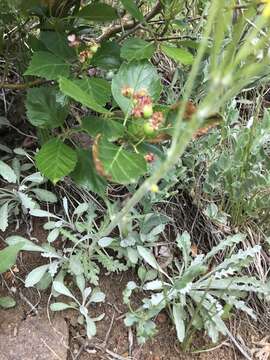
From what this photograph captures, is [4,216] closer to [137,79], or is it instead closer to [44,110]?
[44,110]

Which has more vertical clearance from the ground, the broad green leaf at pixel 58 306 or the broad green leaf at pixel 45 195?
the broad green leaf at pixel 45 195

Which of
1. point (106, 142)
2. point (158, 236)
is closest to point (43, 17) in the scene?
point (106, 142)

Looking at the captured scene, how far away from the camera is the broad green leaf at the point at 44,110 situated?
4.11 ft

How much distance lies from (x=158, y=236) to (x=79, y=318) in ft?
1.02

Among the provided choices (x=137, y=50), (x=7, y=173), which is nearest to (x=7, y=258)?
(x=7, y=173)

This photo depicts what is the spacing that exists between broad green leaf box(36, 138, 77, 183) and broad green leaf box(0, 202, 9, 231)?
0.86 ft

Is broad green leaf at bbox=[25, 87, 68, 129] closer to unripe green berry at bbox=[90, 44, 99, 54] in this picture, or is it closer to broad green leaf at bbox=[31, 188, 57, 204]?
A: unripe green berry at bbox=[90, 44, 99, 54]

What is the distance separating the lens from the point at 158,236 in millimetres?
1504

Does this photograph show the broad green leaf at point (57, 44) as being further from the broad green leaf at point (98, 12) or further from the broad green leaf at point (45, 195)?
the broad green leaf at point (45, 195)

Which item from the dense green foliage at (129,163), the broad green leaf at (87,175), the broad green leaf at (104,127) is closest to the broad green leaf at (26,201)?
the dense green foliage at (129,163)

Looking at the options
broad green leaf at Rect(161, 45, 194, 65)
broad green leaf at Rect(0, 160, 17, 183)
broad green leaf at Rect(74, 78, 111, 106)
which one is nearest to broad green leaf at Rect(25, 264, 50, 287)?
broad green leaf at Rect(0, 160, 17, 183)

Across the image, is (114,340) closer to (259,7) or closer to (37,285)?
(37,285)

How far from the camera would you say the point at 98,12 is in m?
1.28

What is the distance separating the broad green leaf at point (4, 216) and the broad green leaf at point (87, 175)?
Answer: 0.80 feet
